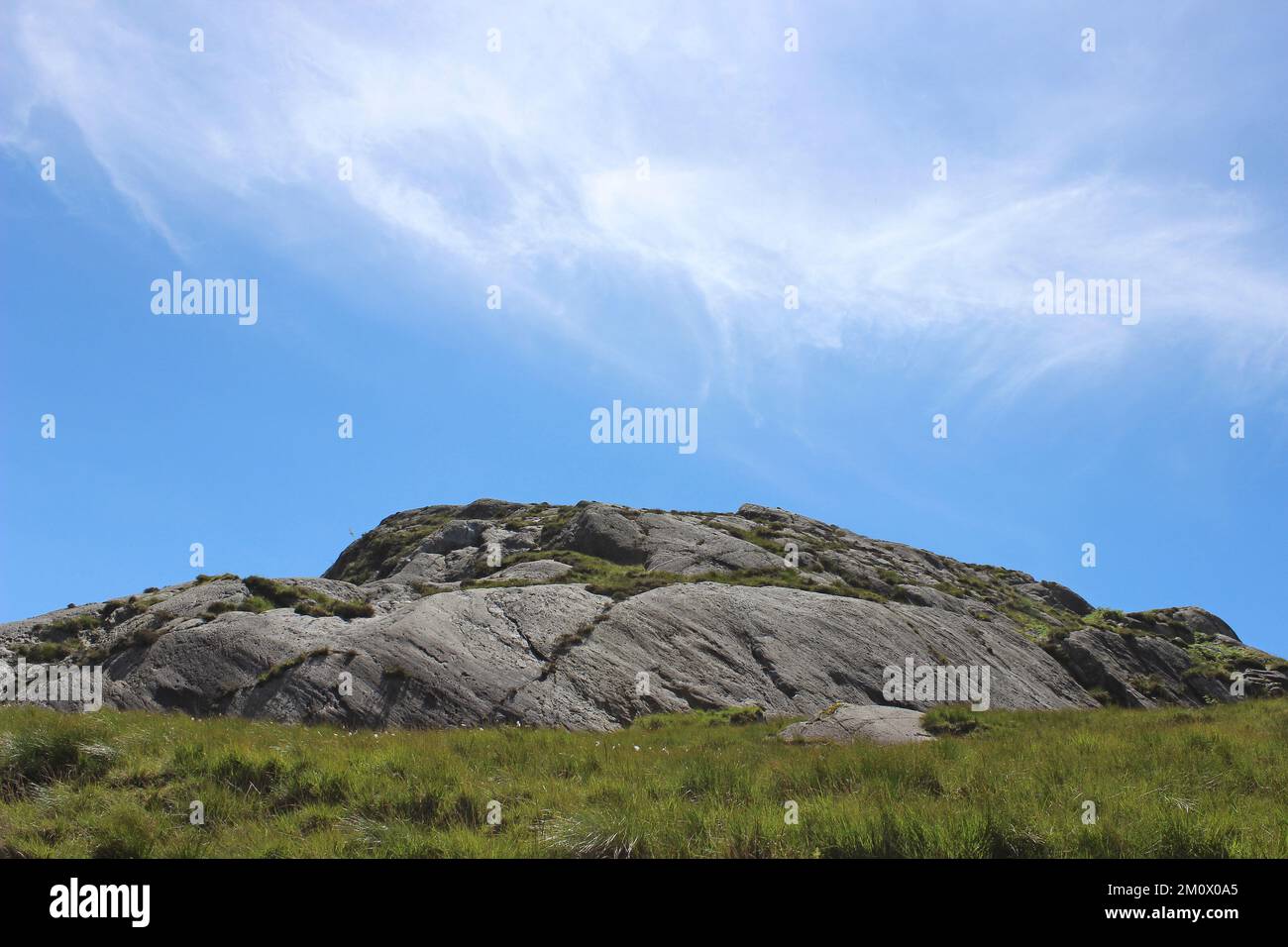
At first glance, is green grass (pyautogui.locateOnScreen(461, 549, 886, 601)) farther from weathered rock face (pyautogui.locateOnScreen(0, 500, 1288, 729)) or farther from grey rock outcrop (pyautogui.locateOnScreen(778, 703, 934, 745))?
grey rock outcrop (pyautogui.locateOnScreen(778, 703, 934, 745))

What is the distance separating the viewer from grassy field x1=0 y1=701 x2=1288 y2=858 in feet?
27.7

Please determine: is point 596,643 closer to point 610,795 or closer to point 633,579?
point 633,579

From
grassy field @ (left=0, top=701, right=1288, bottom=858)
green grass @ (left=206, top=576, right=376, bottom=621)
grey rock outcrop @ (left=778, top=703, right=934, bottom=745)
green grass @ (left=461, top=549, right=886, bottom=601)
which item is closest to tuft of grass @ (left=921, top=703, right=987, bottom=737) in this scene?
grey rock outcrop @ (left=778, top=703, right=934, bottom=745)

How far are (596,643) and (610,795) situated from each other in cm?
1767

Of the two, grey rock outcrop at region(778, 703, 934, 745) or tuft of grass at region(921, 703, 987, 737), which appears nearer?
grey rock outcrop at region(778, 703, 934, 745)

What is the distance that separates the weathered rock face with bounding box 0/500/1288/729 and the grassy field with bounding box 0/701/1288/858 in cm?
923

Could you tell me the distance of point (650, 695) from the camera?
1044 inches

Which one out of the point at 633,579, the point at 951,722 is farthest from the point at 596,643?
the point at 951,722

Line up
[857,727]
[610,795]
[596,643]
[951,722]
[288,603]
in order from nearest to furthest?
[610,795]
[857,727]
[951,722]
[596,643]
[288,603]

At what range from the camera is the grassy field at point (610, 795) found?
27.7 feet

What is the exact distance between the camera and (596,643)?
28.4 metres
